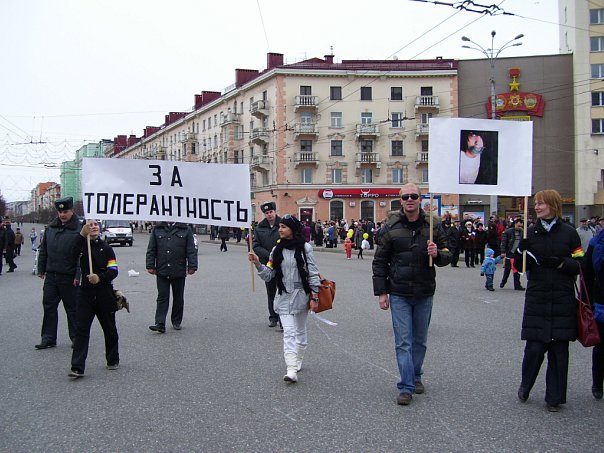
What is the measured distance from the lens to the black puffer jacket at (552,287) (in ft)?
16.8

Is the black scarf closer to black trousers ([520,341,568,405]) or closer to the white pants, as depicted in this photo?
the white pants

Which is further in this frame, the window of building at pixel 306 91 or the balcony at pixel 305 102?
the window of building at pixel 306 91

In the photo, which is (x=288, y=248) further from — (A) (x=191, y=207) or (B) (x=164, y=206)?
(B) (x=164, y=206)

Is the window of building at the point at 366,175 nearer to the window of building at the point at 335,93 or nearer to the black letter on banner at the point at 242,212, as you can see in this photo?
the window of building at the point at 335,93

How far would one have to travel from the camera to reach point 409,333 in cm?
545

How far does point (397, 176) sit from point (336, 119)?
7.75 metres

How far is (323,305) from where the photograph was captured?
6.29 metres

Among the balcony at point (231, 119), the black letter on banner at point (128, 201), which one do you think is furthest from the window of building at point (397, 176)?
the black letter on banner at point (128, 201)

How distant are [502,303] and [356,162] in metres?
45.1

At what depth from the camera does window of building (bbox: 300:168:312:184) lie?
5675 centimetres

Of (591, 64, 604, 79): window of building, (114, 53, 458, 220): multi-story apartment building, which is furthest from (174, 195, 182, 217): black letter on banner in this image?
(591, 64, 604, 79): window of building

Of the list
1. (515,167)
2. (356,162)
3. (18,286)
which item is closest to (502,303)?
(515,167)

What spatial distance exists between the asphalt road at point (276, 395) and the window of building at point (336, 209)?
4641cm

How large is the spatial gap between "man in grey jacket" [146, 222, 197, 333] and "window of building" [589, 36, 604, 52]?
51024mm
